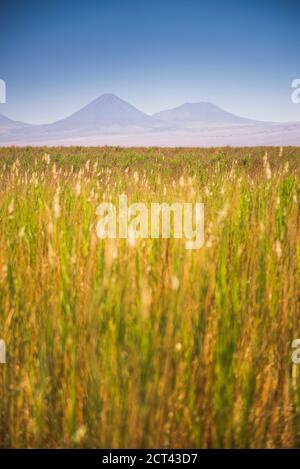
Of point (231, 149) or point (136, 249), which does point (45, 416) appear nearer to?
point (136, 249)

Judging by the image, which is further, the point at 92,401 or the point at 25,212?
the point at 25,212

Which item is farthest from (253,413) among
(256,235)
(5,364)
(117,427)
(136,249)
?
(256,235)

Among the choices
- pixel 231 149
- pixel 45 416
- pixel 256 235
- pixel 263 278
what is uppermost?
pixel 231 149

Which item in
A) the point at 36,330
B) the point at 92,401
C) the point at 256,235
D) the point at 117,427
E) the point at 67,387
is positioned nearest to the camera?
the point at 117,427

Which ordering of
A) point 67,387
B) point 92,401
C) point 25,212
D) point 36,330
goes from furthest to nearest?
1. point 25,212
2. point 36,330
3. point 67,387
4. point 92,401

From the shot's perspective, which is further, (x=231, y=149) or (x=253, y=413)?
(x=231, y=149)

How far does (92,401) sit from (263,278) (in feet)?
2.94

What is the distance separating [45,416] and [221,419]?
1.92ft

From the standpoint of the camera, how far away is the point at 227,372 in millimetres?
1180

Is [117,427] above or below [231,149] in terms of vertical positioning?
below

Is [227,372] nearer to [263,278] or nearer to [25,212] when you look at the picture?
[263,278]

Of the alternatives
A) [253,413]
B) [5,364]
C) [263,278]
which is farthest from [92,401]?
[263,278]

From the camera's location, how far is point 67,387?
1.27m

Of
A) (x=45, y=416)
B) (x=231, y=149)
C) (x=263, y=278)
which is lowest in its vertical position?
(x=45, y=416)
